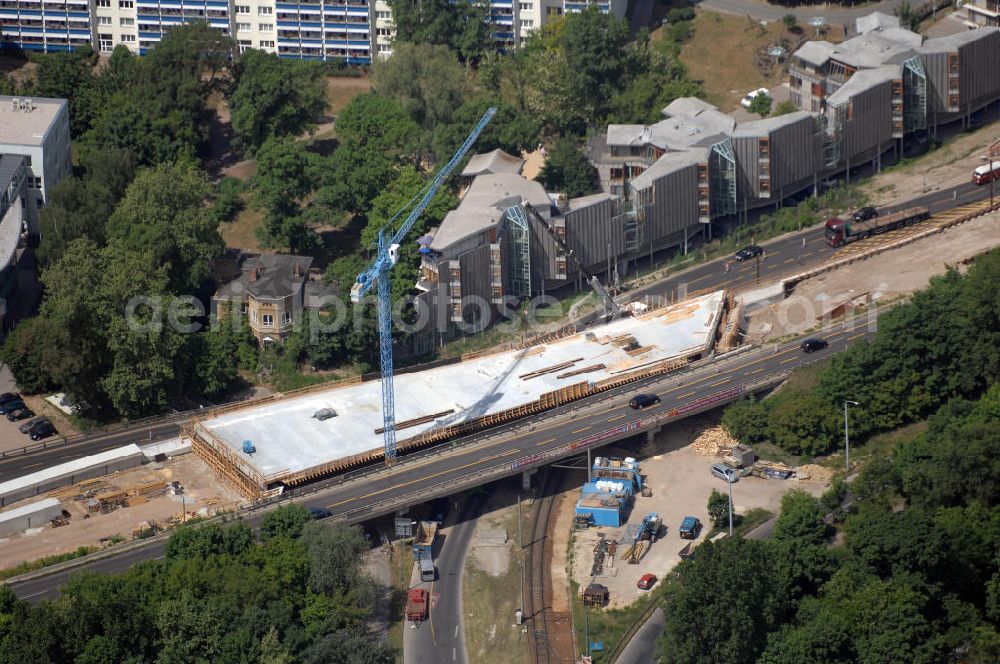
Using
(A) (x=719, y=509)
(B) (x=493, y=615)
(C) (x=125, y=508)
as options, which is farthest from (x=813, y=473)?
(C) (x=125, y=508)

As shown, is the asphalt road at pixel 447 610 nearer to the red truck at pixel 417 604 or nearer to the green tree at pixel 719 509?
the red truck at pixel 417 604

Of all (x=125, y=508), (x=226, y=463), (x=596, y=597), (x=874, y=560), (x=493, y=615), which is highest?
(x=226, y=463)

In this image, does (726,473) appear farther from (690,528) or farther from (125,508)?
(125,508)

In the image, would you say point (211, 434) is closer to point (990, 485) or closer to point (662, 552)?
point (662, 552)

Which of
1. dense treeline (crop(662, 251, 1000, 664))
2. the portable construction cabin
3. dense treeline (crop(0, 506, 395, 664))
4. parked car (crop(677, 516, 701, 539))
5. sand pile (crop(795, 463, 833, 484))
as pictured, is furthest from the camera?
sand pile (crop(795, 463, 833, 484))

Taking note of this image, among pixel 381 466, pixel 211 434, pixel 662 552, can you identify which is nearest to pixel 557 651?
pixel 662 552

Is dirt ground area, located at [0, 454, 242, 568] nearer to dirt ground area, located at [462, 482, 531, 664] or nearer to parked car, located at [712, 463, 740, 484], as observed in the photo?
dirt ground area, located at [462, 482, 531, 664]

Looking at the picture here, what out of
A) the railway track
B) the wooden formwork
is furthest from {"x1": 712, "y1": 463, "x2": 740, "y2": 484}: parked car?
the wooden formwork
